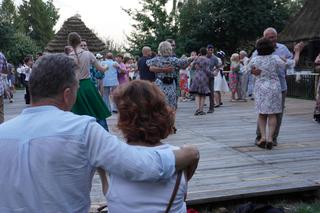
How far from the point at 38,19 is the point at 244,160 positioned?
57.2m

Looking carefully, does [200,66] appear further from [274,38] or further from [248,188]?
[248,188]

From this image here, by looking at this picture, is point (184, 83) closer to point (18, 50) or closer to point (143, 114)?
point (143, 114)

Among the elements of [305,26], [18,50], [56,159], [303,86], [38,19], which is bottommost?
[303,86]

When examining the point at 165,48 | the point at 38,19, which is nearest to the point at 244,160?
the point at 165,48

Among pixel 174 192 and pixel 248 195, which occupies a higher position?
pixel 174 192

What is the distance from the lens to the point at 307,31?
25.3 metres

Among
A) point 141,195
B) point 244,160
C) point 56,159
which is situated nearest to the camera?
point 56,159

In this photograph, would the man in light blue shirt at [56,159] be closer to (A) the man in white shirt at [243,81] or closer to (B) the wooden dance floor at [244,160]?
(B) the wooden dance floor at [244,160]

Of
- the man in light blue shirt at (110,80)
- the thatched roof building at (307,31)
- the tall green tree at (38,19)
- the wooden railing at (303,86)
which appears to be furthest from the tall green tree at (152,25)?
the tall green tree at (38,19)

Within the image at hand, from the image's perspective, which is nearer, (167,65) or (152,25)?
(167,65)

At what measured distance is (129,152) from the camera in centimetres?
198

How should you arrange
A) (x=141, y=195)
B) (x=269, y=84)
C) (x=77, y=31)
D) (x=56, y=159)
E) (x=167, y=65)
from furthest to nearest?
(x=77, y=31) → (x=167, y=65) → (x=269, y=84) → (x=141, y=195) → (x=56, y=159)

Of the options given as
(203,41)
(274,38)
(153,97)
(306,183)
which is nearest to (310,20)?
(203,41)

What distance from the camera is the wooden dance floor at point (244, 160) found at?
4910 millimetres
